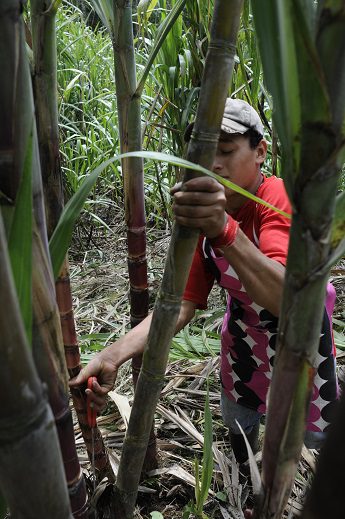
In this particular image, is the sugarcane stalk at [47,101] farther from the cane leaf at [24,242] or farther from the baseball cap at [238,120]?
the baseball cap at [238,120]

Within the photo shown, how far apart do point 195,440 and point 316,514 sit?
1.12 meters

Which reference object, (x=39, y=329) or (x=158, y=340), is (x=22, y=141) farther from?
(x=158, y=340)

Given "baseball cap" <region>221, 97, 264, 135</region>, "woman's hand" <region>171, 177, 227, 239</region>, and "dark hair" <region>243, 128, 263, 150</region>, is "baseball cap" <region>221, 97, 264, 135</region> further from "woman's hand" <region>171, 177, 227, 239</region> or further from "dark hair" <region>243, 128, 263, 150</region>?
"woman's hand" <region>171, 177, 227, 239</region>

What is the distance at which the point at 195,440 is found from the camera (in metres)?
1.26

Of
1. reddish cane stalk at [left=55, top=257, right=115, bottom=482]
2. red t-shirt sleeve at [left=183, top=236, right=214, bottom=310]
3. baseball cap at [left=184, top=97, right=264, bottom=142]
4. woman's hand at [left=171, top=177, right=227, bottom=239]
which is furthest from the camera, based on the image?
red t-shirt sleeve at [left=183, top=236, right=214, bottom=310]

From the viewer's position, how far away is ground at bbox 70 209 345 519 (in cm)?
104

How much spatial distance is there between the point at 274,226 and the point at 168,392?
68 cm

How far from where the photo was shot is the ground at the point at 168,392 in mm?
1038

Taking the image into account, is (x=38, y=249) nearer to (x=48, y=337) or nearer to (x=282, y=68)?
(x=48, y=337)

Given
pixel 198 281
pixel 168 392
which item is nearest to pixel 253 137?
pixel 198 281

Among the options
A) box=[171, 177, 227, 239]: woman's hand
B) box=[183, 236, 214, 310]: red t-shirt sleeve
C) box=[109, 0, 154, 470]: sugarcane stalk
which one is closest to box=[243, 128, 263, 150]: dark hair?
box=[183, 236, 214, 310]: red t-shirt sleeve

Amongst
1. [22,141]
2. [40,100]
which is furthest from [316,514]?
[40,100]

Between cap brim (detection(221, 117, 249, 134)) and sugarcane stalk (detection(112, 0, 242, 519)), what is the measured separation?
518 mm

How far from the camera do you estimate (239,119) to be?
1040mm
